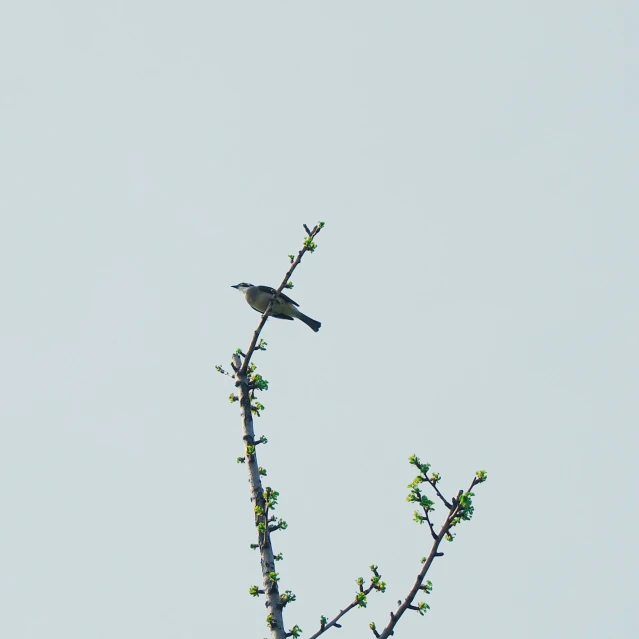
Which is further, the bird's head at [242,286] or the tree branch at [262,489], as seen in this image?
the bird's head at [242,286]

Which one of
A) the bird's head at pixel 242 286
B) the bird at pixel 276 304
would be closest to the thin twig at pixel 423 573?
the bird at pixel 276 304

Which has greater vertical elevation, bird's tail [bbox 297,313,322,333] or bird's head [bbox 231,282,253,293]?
bird's head [bbox 231,282,253,293]

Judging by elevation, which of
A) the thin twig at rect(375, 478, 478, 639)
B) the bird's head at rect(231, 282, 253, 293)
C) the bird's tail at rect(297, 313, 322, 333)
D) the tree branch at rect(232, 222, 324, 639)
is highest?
the bird's head at rect(231, 282, 253, 293)

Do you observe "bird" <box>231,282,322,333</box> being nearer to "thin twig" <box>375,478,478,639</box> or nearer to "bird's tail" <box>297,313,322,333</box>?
"bird's tail" <box>297,313,322,333</box>

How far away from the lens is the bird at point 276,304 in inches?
732

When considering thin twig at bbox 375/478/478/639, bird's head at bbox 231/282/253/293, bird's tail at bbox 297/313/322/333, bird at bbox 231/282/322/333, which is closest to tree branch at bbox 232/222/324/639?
thin twig at bbox 375/478/478/639

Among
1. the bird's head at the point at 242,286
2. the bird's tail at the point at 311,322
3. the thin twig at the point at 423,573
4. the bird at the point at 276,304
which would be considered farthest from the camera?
the bird's head at the point at 242,286

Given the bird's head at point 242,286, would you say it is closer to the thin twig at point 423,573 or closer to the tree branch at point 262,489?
the tree branch at point 262,489

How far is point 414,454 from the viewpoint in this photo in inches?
398

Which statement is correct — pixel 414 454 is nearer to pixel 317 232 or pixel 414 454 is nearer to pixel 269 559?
pixel 269 559

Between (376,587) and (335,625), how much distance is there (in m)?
0.57

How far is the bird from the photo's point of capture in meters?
18.6

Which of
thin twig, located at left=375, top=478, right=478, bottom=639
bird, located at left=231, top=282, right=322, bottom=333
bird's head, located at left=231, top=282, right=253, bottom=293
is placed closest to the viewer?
thin twig, located at left=375, top=478, right=478, bottom=639

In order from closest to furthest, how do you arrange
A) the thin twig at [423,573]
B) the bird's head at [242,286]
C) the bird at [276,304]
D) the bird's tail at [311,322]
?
the thin twig at [423,573] → the bird at [276,304] → the bird's tail at [311,322] → the bird's head at [242,286]
